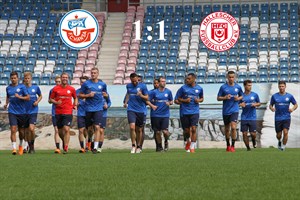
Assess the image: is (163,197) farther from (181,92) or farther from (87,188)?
(181,92)

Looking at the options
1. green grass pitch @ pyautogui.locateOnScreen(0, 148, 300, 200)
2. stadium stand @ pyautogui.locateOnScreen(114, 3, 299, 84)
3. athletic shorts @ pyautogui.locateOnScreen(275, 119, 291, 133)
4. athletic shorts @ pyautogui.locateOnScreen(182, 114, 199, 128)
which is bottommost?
athletic shorts @ pyautogui.locateOnScreen(275, 119, 291, 133)

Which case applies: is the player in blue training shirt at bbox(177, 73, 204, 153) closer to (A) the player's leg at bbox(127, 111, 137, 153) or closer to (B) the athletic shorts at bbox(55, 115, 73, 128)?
(A) the player's leg at bbox(127, 111, 137, 153)

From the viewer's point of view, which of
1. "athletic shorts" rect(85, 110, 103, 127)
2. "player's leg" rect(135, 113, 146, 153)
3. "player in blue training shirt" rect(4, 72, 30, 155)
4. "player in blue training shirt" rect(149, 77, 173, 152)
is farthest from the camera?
"player in blue training shirt" rect(149, 77, 173, 152)

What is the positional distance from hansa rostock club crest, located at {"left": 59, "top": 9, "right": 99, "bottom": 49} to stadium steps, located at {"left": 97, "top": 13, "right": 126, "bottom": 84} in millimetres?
917

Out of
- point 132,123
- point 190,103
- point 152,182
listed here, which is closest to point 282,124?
point 190,103

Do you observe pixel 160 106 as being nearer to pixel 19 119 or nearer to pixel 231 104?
pixel 231 104

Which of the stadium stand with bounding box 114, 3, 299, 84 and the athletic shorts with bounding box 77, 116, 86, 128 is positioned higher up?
the stadium stand with bounding box 114, 3, 299, 84

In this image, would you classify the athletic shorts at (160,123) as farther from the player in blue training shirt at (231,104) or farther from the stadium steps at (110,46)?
the stadium steps at (110,46)

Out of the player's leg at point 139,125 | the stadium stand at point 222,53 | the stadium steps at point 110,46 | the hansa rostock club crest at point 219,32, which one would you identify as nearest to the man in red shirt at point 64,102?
the player's leg at point 139,125

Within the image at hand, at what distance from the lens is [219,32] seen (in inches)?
1451

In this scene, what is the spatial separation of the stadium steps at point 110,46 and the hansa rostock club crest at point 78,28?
0.92 m

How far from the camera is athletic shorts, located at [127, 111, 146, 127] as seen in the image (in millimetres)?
20406

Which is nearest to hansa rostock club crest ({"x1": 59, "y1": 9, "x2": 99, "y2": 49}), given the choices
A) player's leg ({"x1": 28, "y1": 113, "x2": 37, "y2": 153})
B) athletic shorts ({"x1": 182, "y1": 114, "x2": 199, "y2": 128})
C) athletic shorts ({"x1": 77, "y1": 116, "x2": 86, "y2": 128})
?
athletic shorts ({"x1": 77, "y1": 116, "x2": 86, "y2": 128})

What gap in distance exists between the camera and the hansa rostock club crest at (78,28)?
3800 centimetres
